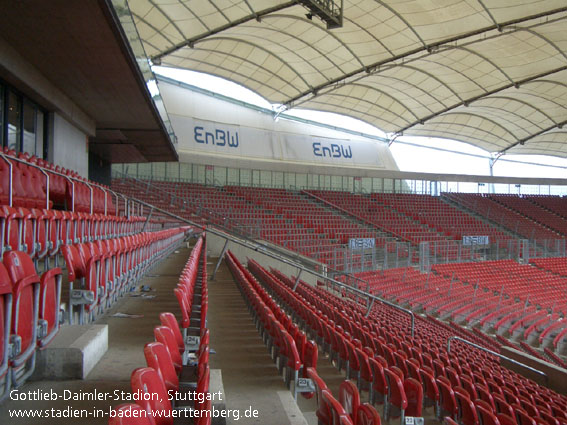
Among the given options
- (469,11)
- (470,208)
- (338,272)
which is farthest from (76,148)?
(470,208)

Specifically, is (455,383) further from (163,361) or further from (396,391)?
(163,361)

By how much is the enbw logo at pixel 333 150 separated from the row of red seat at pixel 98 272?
931 inches

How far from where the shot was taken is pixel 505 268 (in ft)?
69.1

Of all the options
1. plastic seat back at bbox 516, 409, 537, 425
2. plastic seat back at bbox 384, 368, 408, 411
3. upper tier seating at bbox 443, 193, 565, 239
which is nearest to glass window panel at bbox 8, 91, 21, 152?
plastic seat back at bbox 384, 368, 408, 411

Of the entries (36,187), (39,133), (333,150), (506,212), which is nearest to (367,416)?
(36,187)

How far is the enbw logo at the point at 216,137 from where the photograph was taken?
2466cm

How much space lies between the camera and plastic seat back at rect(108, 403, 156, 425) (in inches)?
51.1

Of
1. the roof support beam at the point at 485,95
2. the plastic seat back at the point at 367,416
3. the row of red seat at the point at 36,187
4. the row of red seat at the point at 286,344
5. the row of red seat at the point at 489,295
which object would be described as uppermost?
the roof support beam at the point at 485,95

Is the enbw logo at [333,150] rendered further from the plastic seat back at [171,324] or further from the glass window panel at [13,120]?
the plastic seat back at [171,324]

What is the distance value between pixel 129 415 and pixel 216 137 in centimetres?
2462

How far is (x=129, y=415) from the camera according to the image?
4.42ft

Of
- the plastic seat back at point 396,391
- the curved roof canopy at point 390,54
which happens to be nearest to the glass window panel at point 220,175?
the curved roof canopy at point 390,54

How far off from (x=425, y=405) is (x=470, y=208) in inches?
1156

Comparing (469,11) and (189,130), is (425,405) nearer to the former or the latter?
(469,11)
